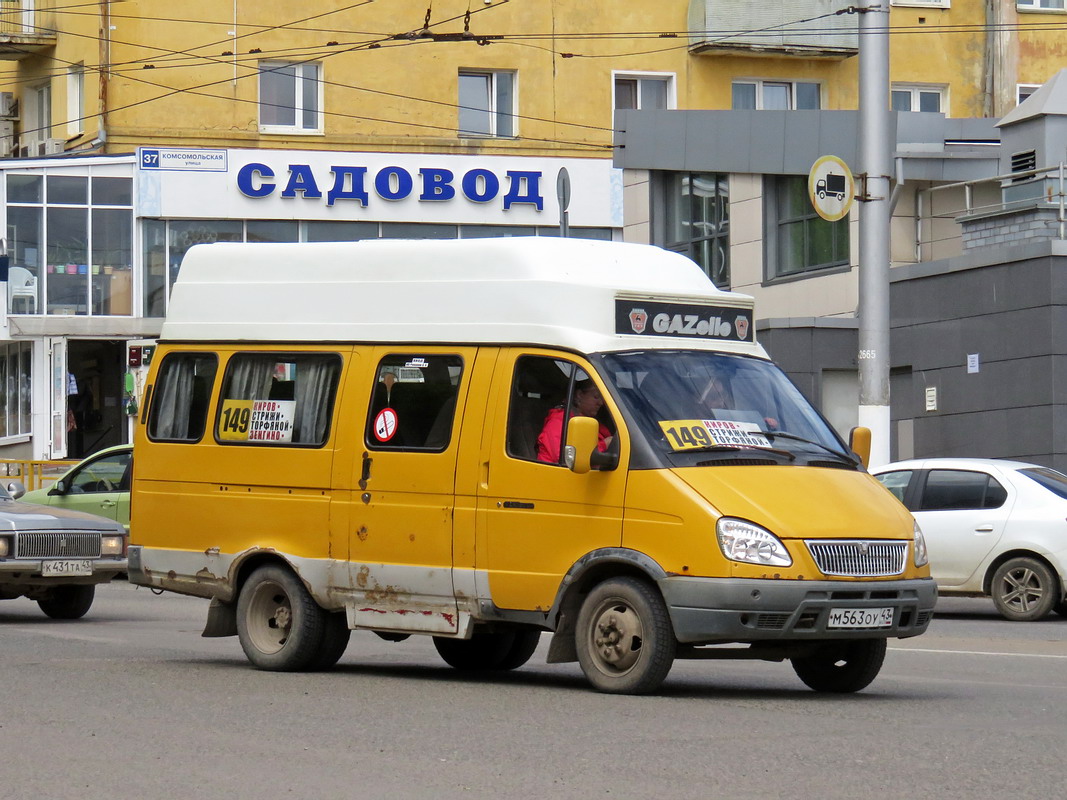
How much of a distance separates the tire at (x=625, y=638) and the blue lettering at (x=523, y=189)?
116ft

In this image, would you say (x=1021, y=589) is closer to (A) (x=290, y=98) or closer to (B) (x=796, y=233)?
(B) (x=796, y=233)

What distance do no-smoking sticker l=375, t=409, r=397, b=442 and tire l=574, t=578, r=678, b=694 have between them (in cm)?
175

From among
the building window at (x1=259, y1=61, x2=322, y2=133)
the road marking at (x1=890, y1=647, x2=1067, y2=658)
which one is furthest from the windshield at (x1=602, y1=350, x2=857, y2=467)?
the building window at (x1=259, y1=61, x2=322, y2=133)

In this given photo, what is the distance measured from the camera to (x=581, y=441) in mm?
10328

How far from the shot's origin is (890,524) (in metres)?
10.4

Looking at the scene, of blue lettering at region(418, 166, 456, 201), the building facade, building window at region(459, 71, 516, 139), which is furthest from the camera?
building window at region(459, 71, 516, 139)

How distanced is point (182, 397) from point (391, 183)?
3270 cm

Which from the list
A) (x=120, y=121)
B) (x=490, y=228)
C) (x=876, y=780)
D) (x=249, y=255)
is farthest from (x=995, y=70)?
(x=876, y=780)

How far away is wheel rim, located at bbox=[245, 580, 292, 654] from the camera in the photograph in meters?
12.0

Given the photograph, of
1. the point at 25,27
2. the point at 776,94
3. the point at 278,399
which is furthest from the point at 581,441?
the point at 25,27

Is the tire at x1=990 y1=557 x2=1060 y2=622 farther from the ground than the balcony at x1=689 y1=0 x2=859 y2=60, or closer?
closer

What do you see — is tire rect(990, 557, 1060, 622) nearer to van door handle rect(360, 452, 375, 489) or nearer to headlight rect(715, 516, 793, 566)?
headlight rect(715, 516, 793, 566)

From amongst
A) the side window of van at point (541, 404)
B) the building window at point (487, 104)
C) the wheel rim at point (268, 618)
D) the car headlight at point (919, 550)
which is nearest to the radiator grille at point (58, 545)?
the wheel rim at point (268, 618)

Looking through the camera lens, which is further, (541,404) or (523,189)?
(523,189)
